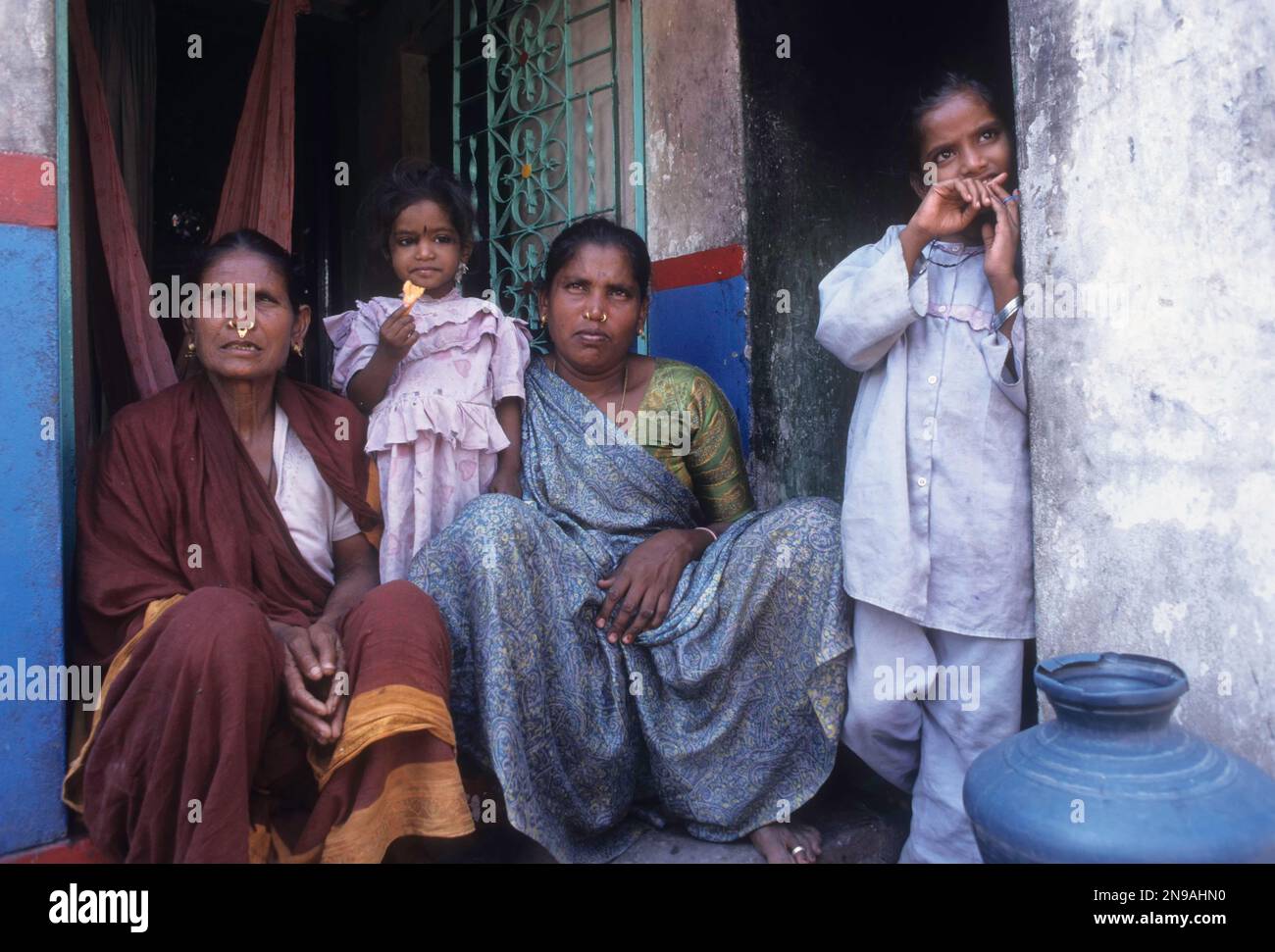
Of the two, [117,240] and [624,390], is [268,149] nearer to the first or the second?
[117,240]

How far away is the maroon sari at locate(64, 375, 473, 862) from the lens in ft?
7.09

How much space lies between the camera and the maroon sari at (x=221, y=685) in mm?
2160

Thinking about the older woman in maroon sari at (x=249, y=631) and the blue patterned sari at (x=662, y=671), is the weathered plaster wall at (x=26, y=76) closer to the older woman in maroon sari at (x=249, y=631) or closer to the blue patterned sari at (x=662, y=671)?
the older woman in maroon sari at (x=249, y=631)

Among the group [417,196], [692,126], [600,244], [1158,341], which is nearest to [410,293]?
[417,196]

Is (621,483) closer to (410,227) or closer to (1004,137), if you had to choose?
(410,227)

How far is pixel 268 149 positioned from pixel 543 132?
3.69 feet

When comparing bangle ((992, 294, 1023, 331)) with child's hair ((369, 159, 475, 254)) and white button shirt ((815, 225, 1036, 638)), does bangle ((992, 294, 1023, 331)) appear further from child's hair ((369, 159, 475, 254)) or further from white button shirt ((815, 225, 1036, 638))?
child's hair ((369, 159, 475, 254))

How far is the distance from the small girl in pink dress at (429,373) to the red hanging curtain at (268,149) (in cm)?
83

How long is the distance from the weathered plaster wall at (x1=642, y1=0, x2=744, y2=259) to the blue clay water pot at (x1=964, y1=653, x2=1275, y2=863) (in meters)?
2.25

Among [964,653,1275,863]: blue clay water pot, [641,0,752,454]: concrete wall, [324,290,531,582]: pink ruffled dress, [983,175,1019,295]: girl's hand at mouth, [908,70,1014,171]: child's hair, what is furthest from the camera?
[641,0,752,454]: concrete wall

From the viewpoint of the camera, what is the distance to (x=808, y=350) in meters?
3.95

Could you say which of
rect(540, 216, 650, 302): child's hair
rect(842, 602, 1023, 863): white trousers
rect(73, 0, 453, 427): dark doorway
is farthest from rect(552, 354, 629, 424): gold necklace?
rect(73, 0, 453, 427): dark doorway
